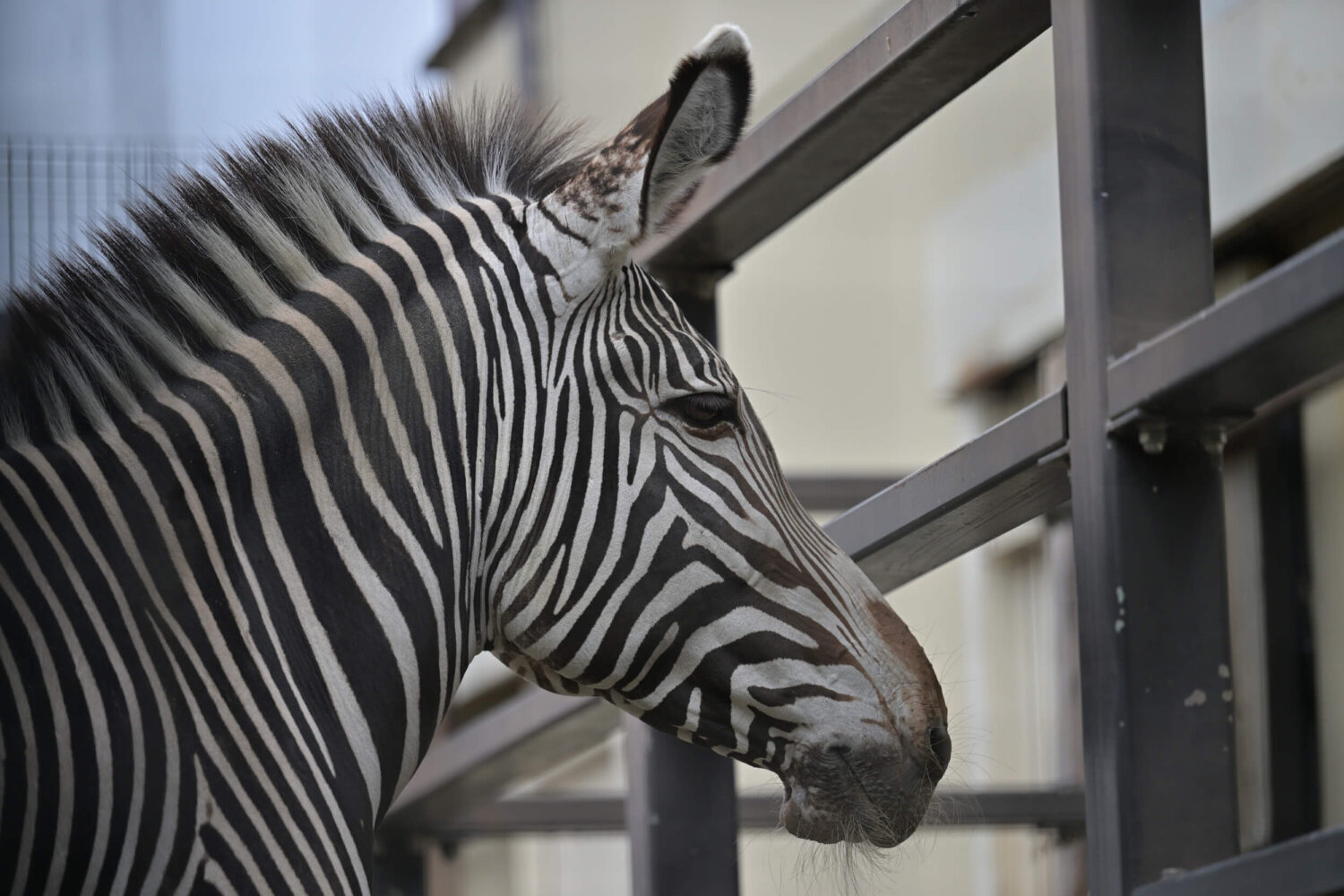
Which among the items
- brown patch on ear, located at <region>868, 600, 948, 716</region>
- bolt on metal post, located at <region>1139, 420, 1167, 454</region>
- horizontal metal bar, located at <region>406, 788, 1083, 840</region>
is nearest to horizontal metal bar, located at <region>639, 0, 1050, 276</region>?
bolt on metal post, located at <region>1139, 420, 1167, 454</region>

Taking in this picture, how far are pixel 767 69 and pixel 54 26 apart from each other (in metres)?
6.73

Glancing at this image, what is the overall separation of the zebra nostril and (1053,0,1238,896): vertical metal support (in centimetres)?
31

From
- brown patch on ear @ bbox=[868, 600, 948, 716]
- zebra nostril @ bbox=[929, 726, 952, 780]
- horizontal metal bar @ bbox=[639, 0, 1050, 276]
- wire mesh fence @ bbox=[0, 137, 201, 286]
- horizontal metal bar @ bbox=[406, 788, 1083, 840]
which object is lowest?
horizontal metal bar @ bbox=[406, 788, 1083, 840]

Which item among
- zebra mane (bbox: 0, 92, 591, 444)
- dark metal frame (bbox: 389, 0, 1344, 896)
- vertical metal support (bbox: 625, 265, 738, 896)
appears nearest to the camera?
dark metal frame (bbox: 389, 0, 1344, 896)

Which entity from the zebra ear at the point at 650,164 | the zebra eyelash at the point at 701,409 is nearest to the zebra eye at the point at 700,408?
the zebra eyelash at the point at 701,409

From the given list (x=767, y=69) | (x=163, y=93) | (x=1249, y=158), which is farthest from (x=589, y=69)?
(x=1249, y=158)

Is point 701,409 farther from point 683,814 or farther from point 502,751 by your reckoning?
point 502,751

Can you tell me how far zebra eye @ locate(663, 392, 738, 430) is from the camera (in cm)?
250

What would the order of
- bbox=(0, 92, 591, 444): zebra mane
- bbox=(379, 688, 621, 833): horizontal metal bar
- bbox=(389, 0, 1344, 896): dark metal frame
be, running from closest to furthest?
bbox=(389, 0, 1344, 896): dark metal frame
bbox=(0, 92, 591, 444): zebra mane
bbox=(379, 688, 621, 833): horizontal metal bar

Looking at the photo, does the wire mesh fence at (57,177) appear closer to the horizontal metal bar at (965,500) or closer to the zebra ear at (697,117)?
the zebra ear at (697,117)

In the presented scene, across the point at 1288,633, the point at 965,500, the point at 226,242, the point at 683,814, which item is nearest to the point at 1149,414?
the point at 965,500

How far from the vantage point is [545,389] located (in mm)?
2475

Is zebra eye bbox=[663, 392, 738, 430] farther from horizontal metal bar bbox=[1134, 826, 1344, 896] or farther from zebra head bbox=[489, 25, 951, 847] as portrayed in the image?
horizontal metal bar bbox=[1134, 826, 1344, 896]

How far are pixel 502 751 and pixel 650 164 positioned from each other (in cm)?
272
